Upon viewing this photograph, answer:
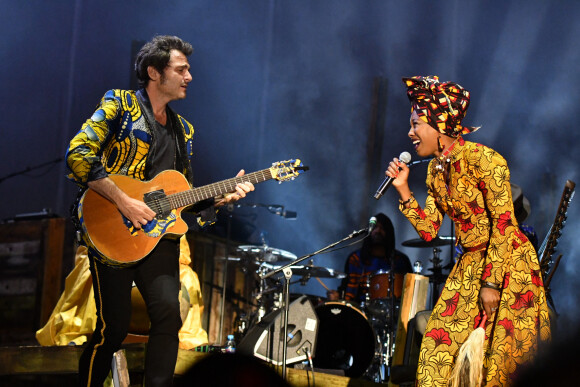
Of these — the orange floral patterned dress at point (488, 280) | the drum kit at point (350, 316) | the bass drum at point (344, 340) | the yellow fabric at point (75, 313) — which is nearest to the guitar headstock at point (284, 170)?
the orange floral patterned dress at point (488, 280)

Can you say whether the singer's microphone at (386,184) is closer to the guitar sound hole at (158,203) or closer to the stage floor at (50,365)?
the guitar sound hole at (158,203)

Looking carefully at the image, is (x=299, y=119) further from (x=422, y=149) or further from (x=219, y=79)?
(x=422, y=149)

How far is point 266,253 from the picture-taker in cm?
748

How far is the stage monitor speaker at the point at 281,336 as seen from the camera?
220 inches

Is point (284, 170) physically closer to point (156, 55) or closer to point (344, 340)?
point (156, 55)

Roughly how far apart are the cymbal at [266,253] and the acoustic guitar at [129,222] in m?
3.64

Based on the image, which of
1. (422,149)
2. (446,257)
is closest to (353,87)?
(446,257)

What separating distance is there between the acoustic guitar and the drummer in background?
4353 millimetres

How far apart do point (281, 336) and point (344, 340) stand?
128 centimetres

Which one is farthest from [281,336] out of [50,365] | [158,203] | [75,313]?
[158,203]

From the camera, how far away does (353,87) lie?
9234 mm

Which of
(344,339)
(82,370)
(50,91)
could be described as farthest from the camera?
(50,91)

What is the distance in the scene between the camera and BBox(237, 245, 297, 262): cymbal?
746 cm

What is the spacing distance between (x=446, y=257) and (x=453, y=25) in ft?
10.8
